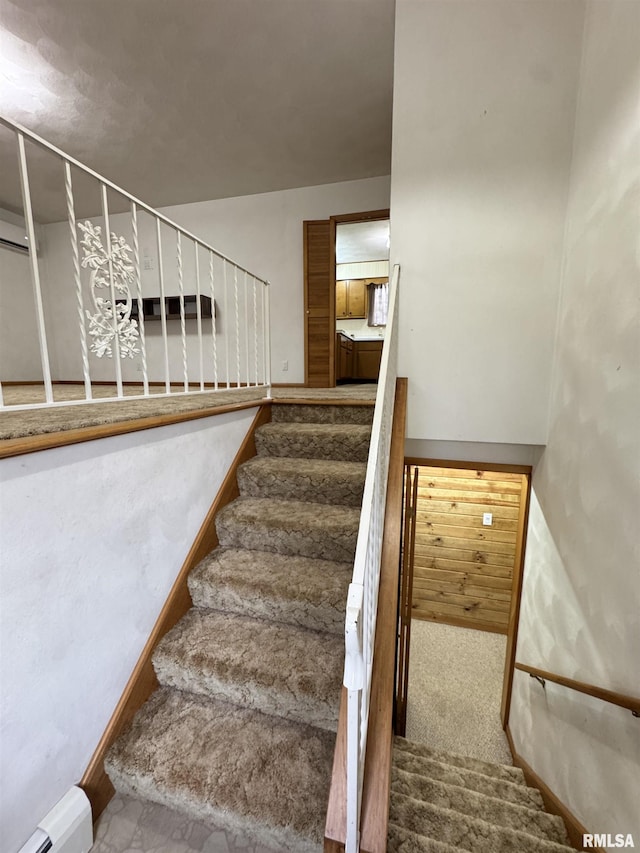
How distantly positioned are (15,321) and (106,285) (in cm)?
467

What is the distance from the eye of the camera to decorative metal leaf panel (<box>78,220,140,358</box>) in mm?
1354

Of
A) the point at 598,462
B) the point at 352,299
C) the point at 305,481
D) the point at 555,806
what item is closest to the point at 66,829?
the point at 305,481

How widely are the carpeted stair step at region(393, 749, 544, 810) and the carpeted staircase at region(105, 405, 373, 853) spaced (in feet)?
4.95

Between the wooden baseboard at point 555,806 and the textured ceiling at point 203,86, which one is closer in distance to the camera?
the wooden baseboard at point 555,806

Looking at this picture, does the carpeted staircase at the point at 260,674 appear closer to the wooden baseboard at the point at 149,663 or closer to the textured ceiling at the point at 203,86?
the wooden baseboard at the point at 149,663

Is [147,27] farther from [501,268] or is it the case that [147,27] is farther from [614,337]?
[614,337]

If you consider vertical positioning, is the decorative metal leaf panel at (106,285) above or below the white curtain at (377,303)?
below

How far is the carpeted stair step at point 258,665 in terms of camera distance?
4.22 feet

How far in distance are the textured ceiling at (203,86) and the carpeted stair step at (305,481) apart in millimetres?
2786

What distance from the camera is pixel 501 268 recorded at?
2209 millimetres

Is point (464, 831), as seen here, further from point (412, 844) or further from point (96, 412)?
point (96, 412)

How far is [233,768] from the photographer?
1.19 meters

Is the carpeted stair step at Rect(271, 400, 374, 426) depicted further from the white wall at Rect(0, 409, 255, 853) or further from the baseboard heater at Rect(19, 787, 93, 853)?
the baseboard heater at Rect(19, 787, 93, 853)

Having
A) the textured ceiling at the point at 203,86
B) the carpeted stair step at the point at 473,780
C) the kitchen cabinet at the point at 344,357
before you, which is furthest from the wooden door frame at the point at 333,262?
the carpeted stair step at the point at 473,780
